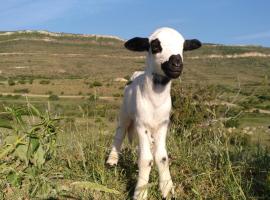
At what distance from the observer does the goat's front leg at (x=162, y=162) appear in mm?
4934

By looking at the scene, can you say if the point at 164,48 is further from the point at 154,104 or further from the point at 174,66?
the point at 154,104

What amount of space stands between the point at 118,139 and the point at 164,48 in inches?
63.6

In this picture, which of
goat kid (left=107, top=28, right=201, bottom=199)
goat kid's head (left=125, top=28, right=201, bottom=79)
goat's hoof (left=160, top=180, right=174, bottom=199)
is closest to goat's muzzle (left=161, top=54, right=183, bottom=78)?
goat kid's head (left=125, top=28, right=201, bottom=79)

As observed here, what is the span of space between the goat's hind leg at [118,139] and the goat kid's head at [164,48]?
36.3 inches

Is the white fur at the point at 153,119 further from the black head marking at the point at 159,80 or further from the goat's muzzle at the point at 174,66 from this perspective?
the goat's muzzle at the point at 174,66

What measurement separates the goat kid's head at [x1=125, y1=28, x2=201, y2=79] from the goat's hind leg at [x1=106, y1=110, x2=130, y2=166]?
923 millimetres

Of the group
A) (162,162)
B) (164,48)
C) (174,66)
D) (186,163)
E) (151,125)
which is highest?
→ (164,48)

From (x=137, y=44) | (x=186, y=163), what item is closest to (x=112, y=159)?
(x=186, y=163)

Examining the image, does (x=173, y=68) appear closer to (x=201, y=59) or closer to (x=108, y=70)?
(x=108, y=70)

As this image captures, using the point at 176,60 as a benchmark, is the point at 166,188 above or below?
below

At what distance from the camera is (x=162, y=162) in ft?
16.2

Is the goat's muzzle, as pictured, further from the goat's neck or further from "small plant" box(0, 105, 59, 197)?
"small plant" box(0, 105, 59, 197)

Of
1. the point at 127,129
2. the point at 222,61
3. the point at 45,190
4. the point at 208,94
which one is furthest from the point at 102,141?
the point at 222,61

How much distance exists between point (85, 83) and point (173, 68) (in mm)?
69860
